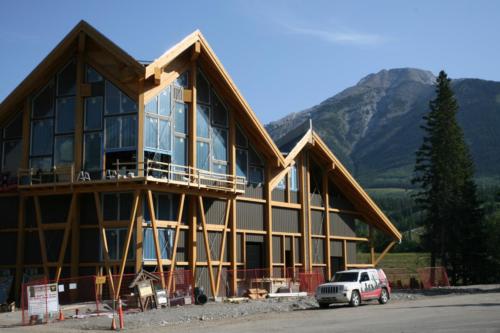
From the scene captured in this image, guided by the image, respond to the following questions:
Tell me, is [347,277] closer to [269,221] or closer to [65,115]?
[269,221]

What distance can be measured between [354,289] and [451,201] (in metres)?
35.1

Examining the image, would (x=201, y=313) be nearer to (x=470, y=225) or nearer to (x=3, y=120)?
(x=3, y=120)

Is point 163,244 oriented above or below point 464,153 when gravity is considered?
below

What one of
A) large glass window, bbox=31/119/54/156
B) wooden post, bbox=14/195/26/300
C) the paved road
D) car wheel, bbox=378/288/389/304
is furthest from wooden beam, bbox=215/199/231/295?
wooden post, bbox=14/195/26/300

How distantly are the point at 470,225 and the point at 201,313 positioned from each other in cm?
4075

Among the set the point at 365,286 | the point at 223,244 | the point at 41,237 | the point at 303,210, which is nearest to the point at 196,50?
the point at 223,244

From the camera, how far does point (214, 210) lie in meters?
37.4

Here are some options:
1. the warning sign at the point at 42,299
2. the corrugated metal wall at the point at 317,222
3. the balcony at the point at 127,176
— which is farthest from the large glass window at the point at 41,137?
the corrugated metal wall at the point at 317,222

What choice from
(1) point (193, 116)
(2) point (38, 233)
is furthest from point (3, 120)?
(1) point (193, 116)

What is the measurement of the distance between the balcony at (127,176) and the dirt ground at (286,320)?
6.43 meters

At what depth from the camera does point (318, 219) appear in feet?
148

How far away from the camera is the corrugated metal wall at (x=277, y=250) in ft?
135

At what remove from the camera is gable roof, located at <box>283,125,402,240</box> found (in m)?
42.7

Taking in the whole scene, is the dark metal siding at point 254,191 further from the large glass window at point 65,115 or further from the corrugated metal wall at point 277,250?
the large glass window at point 65,115
